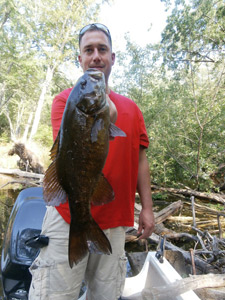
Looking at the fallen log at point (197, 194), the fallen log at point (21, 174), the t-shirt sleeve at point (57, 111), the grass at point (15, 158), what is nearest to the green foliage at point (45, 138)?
the grass at point (15, 158)

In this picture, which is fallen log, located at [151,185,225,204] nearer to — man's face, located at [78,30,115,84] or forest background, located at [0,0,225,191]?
forest background, located at [0,0,225,191]

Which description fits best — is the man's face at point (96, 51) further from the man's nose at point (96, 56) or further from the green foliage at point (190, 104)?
the green foliage at point (190, 104)

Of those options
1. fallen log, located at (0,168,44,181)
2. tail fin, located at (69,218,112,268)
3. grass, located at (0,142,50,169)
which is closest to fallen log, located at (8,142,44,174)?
grass, located at (0,142,50,169)

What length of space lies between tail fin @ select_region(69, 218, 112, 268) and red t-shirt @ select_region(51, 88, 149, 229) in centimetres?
18

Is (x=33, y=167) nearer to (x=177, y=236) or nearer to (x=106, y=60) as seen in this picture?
(x=177, y=236)

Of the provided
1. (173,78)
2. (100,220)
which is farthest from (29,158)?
(100,220)

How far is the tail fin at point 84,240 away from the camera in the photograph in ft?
4.62

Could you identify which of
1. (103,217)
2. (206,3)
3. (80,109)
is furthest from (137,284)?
(206,3)

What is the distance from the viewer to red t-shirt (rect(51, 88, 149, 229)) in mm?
1655

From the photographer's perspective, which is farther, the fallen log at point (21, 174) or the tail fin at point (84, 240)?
the fallen log at point (21, 174)

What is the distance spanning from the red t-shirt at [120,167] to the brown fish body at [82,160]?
20cm

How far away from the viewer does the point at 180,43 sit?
9367 mm

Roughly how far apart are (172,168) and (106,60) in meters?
9.33

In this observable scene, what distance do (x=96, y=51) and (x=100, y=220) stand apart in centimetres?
125
